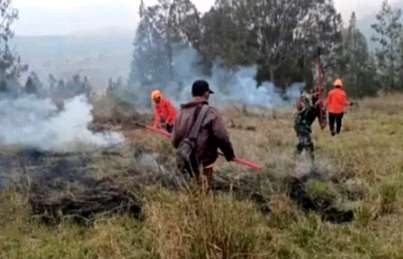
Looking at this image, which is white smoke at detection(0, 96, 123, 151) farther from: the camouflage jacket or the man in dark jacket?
the man in dark jacket

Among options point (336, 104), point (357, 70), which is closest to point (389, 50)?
point (357, 70)

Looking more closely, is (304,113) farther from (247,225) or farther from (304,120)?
(247,225)

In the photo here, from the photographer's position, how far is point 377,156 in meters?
11.4

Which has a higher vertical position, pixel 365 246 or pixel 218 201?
pixel 218 201

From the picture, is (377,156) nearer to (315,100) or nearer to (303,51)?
(315,100)

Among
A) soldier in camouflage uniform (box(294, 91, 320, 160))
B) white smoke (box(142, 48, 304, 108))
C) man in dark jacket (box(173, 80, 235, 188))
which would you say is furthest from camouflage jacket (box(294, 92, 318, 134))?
white smoke (box(142, 48, 304, 108))

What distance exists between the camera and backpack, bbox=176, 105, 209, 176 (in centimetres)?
663

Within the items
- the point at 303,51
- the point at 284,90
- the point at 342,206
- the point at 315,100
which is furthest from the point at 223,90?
the point at 342,206

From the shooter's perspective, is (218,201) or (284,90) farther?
(284,90)

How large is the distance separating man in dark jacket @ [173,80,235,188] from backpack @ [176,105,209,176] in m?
0.02

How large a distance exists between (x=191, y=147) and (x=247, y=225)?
1602mm

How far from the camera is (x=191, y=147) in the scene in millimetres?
6652

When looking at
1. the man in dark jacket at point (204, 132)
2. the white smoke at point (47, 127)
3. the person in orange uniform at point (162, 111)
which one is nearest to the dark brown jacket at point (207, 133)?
the man in dark jacket at point (204, 132)

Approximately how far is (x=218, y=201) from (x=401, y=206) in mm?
3231
